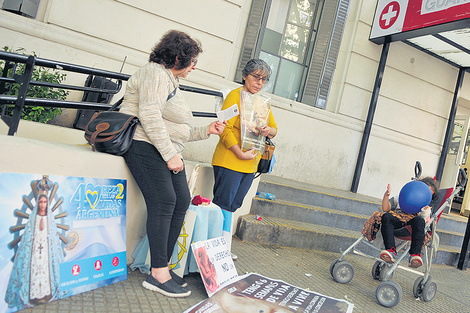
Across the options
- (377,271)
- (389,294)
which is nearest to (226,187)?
(389,294)

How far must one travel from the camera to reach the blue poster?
6.11 feet

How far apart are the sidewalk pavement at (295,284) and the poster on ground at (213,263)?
120 millimetres

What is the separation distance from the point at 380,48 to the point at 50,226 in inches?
274

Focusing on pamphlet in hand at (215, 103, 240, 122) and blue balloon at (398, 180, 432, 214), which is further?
blue balloon at (398, 180, 432, 214)

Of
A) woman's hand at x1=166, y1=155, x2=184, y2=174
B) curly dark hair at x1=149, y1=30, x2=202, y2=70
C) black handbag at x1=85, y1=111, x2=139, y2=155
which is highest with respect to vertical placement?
curly dark hair at x1=149, y1=30, x2=202, y2=70

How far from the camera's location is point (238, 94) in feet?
10.7

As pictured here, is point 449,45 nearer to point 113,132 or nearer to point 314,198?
point 314,198

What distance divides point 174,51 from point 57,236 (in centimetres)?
136

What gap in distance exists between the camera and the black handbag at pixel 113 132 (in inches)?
91.3

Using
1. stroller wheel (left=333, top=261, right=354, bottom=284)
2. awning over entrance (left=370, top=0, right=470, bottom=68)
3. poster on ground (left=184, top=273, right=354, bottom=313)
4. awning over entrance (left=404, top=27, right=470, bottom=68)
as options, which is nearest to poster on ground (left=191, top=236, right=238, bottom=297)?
poster on ground (left=184, top=273, right=354, bottom=313)

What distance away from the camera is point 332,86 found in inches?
280

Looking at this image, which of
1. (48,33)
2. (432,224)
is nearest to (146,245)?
(432,224)

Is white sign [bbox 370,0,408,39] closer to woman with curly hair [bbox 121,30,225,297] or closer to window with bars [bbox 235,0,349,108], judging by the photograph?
window with bars [bbox 235,0,349,108]

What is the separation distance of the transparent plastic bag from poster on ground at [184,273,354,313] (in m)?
1.14
